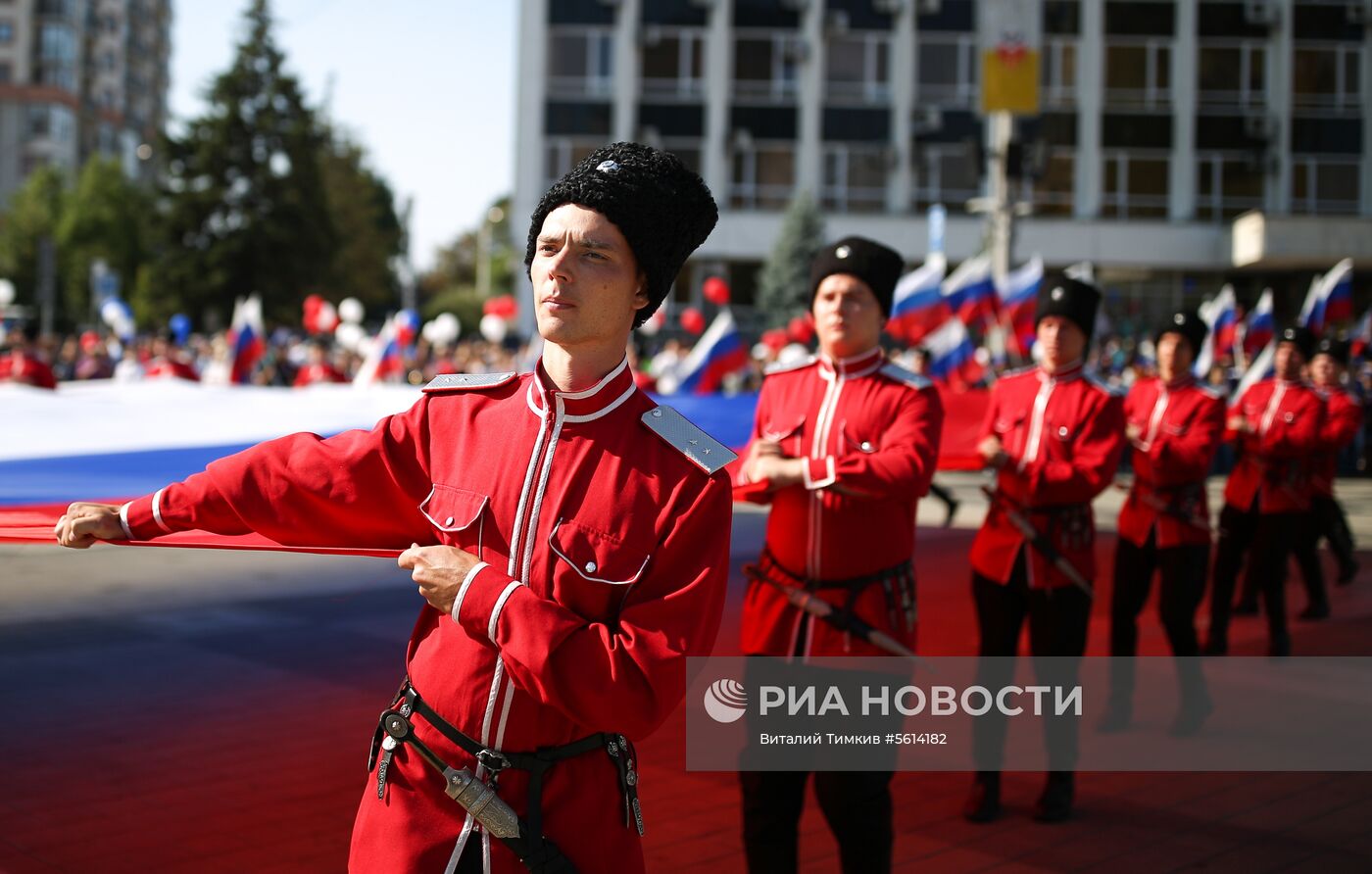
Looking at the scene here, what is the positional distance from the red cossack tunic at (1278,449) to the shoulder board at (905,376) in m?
5.37

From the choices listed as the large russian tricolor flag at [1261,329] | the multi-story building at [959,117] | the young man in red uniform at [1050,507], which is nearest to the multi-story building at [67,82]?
the multi-story building at [959,117]

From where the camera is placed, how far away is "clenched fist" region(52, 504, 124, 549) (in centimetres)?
279

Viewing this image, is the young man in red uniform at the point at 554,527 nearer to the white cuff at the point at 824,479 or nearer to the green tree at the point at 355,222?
the white cuff at the point at 824,479

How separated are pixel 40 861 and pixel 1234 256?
1660 inches

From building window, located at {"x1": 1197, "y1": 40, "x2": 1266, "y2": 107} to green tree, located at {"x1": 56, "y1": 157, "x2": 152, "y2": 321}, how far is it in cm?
4709

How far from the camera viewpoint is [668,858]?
4977 millimetres

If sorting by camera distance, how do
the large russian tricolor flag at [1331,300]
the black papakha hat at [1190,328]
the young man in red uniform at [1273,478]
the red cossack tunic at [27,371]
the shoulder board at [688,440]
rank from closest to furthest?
the shoulder board at [688,440] → the black papakha hat at [1190,328] → the young man in red uniform at [1273,478] → the red cossack tunic at [27,371] → the large russian tricolor flag at [1331,300]

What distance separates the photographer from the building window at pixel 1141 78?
42812mm

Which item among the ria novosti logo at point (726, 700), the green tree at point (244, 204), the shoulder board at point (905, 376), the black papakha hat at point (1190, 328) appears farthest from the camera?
the green tree at point (244, 204)

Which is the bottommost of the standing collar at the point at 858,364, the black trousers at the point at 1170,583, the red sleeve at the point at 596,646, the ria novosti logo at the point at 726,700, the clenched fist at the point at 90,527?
the ria novosti logo at the point at 726,700

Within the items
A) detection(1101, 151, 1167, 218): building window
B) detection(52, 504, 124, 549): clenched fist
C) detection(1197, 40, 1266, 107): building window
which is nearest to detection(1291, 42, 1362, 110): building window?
detection(1197, 40, 1266, 107): building window

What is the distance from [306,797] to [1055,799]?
2990 millimetres

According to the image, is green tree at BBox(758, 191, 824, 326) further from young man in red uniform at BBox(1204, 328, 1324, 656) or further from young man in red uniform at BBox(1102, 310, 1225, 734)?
young man in red uniform at BBox(1102, 310, 1225, 734)

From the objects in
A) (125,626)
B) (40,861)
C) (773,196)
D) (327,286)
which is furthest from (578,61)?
(40,861)
